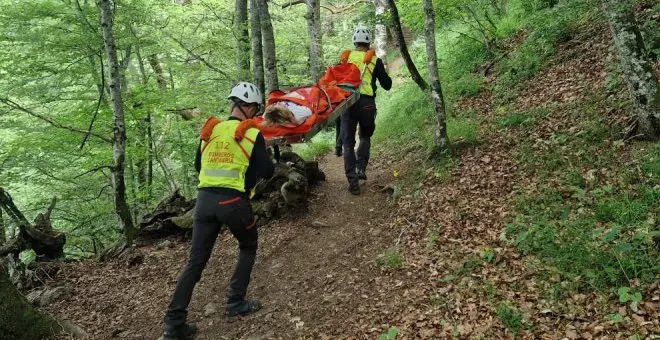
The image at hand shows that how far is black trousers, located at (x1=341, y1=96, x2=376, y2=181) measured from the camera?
8203 mm

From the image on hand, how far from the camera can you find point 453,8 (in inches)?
460

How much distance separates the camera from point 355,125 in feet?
27.5

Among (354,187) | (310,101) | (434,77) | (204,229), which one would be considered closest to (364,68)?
(434,77)

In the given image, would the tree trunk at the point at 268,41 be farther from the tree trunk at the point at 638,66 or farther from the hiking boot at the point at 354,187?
the tree trunk at the point at 638,66

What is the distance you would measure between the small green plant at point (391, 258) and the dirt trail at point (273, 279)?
0.43 ft

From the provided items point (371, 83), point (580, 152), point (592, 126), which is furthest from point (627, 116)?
point (371, 83)

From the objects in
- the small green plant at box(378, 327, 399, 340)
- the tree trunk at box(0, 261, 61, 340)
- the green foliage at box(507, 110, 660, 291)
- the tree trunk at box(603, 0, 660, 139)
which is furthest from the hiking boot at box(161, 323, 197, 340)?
the tree trunk at box(603, 0, 660, 139)

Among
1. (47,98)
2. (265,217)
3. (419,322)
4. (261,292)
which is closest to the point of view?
(419,322)

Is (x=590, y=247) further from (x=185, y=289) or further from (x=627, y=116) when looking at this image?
(x=185, y=289)

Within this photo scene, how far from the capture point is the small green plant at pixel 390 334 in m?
4.26

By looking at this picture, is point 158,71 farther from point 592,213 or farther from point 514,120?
point 592,213

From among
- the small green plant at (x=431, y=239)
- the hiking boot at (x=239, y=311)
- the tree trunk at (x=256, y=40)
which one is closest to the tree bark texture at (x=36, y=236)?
the hiking boot at (x=239, y=311)

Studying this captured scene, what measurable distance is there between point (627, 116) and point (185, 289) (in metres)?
6.33

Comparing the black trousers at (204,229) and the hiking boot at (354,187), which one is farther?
the hiking boot at (354,187)
